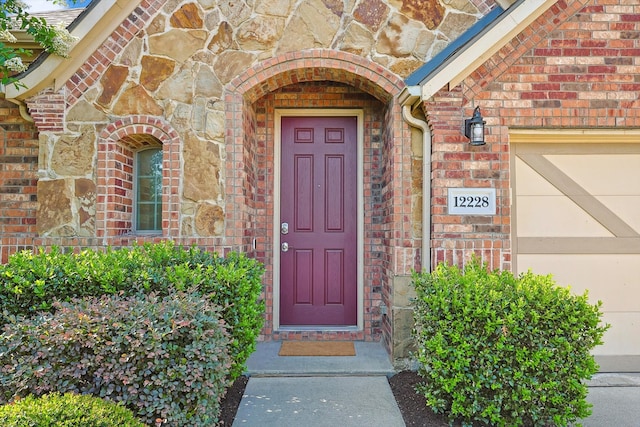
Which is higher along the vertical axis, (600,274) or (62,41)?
(62,41)

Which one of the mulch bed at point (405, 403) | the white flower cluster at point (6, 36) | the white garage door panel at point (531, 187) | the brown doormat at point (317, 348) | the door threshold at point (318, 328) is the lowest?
the mulch bed at point (405, 403)

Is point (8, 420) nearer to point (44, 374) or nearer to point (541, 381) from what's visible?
point (44, 374)

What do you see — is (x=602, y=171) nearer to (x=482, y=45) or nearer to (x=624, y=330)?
(x=624, y=330)

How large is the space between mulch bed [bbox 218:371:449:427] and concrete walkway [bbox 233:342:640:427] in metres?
0.06

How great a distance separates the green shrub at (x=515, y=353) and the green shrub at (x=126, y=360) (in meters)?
1.65

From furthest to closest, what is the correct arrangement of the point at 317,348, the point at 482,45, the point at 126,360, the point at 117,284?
the point at 317,348
the point at 482,45
the point at 117,284
the point at 126,360

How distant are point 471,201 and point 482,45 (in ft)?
4.67

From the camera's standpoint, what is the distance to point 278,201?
555cm

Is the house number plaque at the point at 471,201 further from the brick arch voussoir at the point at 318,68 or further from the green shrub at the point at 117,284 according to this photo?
the green shrub at the point at 117,284

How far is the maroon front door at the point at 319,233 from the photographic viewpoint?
18.3 ft

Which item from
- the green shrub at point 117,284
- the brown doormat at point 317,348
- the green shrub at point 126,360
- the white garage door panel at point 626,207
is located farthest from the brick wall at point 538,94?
the green shrub at point 126,360

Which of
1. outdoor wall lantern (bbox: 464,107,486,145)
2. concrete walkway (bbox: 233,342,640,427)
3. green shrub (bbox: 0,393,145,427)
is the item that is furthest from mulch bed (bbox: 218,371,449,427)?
outdoor wall lantern (bbox: 464,107,486,145)

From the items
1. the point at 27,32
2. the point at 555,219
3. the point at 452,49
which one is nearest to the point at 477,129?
the point at 452,49

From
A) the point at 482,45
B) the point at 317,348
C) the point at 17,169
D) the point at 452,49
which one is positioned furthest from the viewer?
the point at 317,348
